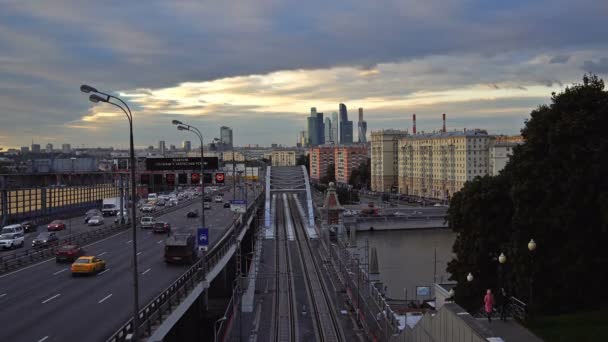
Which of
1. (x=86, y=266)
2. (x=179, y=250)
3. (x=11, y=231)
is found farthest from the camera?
(x=11, y=231)

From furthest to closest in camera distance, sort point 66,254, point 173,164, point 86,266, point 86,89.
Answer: point 173,164 < point 66,254 < point 86,266 < point 86,89

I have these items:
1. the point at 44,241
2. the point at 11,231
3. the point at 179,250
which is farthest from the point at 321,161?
the point at 179,250

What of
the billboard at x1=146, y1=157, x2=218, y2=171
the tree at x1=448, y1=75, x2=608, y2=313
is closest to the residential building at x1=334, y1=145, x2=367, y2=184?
the billboard at x1=146, y1=157, x2=218, y2=171

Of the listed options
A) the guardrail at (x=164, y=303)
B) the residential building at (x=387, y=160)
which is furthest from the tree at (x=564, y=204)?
the residential building at (x=387, y=160)

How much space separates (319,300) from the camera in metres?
27.0

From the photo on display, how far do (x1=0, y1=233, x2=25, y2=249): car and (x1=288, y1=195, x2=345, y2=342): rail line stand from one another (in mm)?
15483

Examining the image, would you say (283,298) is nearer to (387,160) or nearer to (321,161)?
(387,160)

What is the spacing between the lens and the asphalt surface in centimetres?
1329

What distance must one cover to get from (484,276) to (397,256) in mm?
32164

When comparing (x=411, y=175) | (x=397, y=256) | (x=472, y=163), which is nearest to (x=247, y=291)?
(x=397, y=256)

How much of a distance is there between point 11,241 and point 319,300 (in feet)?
53.2

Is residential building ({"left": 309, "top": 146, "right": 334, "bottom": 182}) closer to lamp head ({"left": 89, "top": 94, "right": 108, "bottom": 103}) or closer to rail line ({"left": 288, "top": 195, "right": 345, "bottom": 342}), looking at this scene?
rail line ({"left": 288, "top": 195, "right": 345, "bottom": 342})

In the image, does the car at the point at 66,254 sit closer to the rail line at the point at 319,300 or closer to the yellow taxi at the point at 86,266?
the yellow taxi at the point at 86,266

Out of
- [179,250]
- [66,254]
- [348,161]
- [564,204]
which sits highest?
[348,161]
